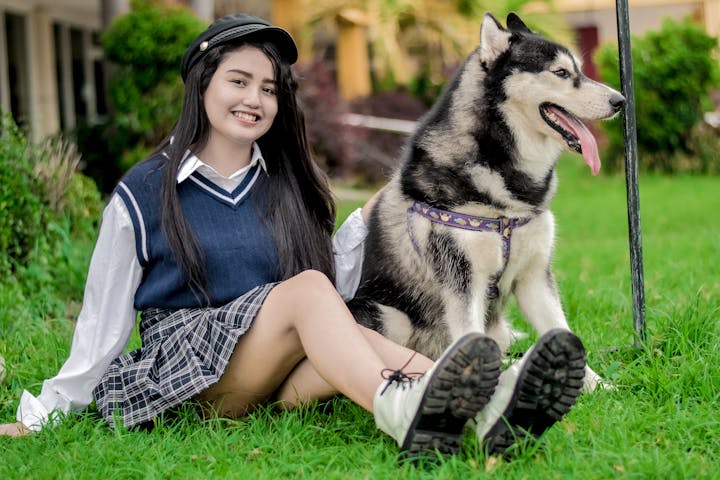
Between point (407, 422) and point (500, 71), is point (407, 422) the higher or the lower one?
the lower one

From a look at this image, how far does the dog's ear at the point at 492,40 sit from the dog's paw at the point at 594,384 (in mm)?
1201

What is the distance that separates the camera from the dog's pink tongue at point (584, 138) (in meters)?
3.04

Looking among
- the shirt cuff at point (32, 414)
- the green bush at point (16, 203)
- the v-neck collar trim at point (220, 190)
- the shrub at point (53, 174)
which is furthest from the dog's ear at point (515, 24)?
the shrub at point (53, 174)

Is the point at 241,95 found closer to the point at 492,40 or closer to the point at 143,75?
the point at 492,40

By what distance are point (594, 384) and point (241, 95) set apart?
167 centimetres

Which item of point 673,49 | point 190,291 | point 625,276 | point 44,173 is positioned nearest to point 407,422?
point 190,291

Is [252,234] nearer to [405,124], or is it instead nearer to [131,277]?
[131,277]

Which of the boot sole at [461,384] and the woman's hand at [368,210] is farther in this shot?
the woman's hand at [368,210]

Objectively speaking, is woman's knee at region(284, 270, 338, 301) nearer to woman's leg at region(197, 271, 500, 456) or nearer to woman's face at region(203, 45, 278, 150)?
woman's leg at region(197, 271, 500, 456)

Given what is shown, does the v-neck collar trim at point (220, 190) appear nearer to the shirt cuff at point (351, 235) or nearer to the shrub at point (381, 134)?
the shirt cuff at point (351, 235)

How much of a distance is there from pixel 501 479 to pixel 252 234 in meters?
1.28

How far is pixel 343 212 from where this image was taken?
875 cm

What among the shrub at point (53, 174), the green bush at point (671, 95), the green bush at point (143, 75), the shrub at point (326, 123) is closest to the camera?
the shrub at point (53, 174)

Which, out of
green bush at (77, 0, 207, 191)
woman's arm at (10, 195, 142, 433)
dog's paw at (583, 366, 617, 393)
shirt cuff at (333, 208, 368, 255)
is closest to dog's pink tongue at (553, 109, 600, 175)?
dog's paw at (583, 366, 617, 393)
